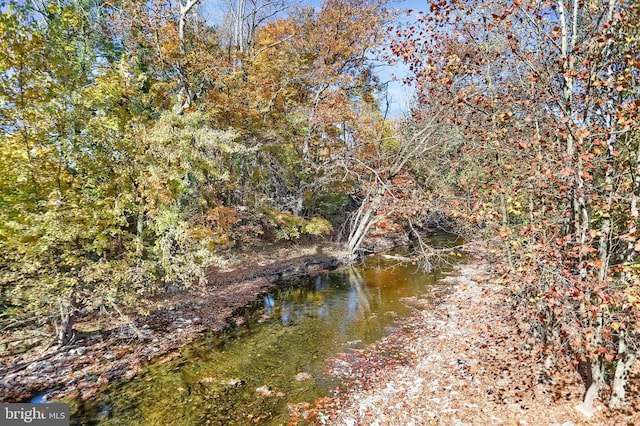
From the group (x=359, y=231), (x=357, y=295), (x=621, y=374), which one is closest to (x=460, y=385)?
(x=621, y=374)

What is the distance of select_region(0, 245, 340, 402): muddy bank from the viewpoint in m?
8.33

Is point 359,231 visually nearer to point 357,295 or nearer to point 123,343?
point 357,295

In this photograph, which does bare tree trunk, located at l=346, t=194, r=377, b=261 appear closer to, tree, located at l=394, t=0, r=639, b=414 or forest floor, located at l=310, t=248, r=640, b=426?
forest floor, located at l=310, t=248, r=640, b=426

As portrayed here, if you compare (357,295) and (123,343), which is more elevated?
(123,343)

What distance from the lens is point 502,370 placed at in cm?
757

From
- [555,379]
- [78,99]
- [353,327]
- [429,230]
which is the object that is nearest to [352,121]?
[429,230]

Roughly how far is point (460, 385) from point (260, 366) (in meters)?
5.02

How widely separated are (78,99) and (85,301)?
5218 mm

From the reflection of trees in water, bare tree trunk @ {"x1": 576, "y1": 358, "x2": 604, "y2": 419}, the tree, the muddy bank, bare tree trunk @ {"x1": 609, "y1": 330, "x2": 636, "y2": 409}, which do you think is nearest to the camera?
the tree

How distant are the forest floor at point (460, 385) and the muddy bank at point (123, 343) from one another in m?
5.26

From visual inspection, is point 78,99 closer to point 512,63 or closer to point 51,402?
point 51,402

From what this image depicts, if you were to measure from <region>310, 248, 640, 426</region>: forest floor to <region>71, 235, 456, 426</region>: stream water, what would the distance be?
0.84 metres

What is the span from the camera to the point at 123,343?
10539 mm

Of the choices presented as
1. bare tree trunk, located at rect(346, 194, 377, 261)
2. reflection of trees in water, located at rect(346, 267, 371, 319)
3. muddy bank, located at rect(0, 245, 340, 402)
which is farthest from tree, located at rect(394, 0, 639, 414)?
bare tree trunk, located at rect(346, 194, 377, 261)
